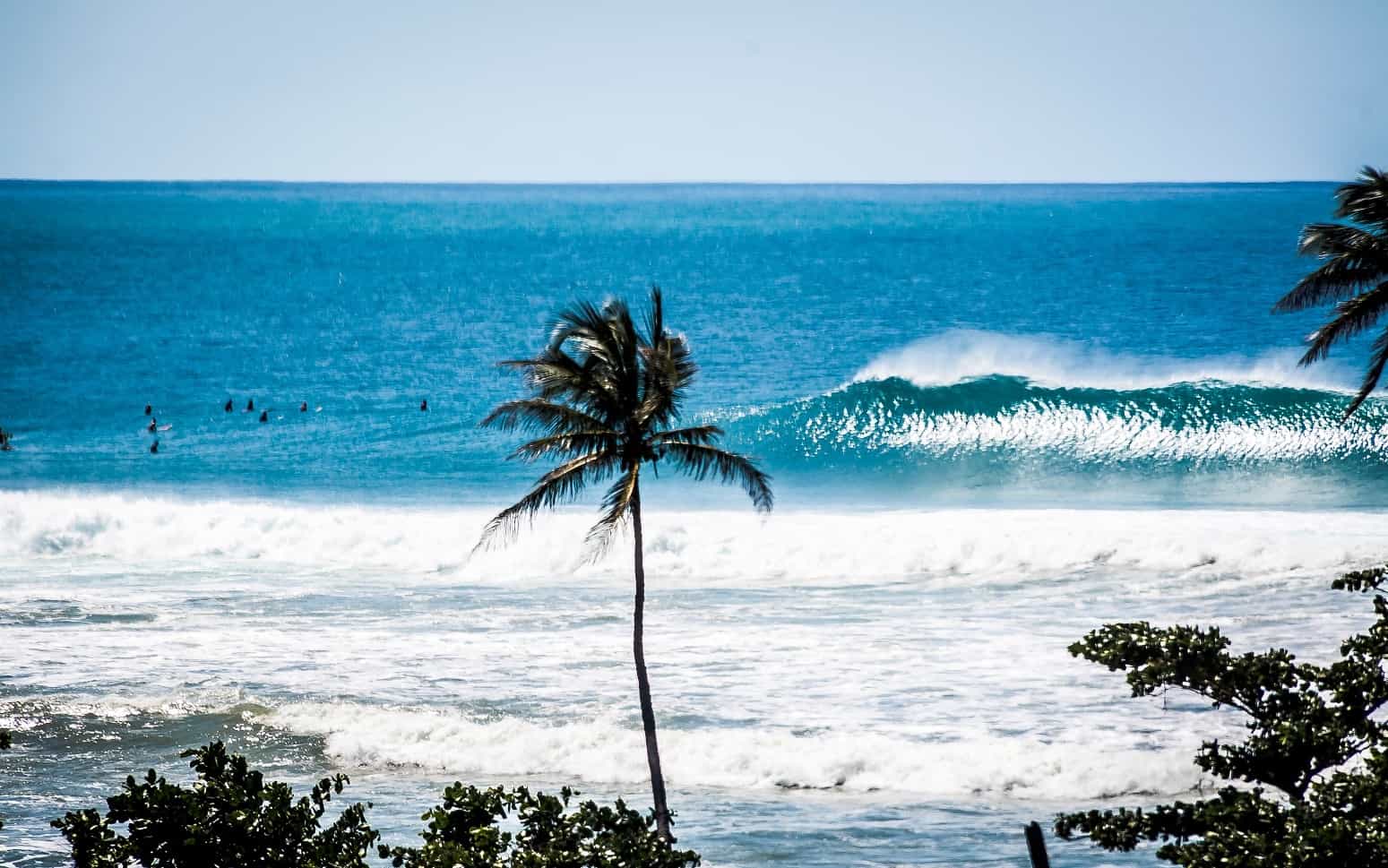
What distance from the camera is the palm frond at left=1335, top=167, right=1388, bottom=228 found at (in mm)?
20719

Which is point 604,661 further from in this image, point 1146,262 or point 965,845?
point 1146,262

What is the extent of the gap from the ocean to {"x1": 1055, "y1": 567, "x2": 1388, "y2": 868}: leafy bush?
490cm

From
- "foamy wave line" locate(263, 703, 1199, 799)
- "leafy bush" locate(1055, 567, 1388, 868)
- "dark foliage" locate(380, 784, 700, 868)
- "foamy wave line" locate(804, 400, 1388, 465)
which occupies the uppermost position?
"foamy wave line" locate(804, 400, 1388, 465)

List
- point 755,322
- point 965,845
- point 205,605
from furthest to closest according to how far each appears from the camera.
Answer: point 755,322, point 205,605, point 965,845

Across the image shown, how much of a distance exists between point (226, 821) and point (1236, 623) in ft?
68.7

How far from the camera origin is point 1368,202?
Answer: 20781mm

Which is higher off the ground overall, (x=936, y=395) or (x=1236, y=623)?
(x=936, y=395)

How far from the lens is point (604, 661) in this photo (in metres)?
26.0

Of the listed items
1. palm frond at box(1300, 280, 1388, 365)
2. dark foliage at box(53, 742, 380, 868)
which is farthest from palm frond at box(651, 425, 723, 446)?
palm frond at box(1300, 280, 1388, 365)

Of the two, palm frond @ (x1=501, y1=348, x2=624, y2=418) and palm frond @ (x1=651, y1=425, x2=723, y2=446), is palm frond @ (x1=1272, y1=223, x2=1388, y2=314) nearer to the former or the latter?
palm frond @ (x1=651, y1=425, x2=723, y2=446)

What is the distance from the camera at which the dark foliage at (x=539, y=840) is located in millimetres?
10219

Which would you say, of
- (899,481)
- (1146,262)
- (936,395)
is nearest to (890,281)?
(1146,262)

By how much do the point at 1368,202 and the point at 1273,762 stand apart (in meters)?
12.5

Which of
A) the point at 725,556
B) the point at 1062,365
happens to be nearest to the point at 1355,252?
the point at 725,556
